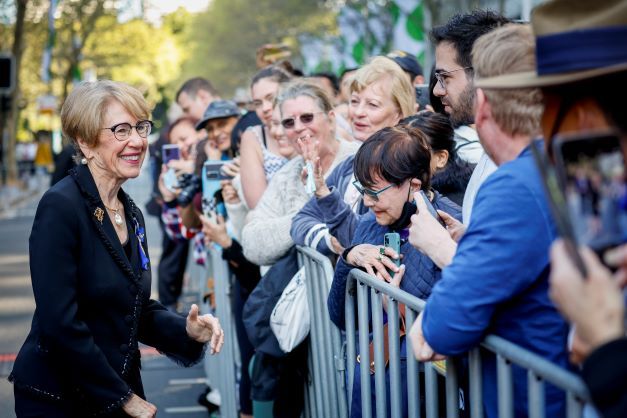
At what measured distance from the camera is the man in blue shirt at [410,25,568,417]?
261cm

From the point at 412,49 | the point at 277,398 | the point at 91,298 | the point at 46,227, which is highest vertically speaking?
the point at 412,49

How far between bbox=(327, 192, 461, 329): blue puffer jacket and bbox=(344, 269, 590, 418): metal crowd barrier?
5 centimetres

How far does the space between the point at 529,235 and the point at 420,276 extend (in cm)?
136

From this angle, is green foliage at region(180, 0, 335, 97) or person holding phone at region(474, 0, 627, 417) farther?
green foliage at region(180, 0, 335, 97)

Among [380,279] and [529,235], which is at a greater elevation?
[529,235]

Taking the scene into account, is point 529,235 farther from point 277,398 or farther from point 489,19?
point 277,398

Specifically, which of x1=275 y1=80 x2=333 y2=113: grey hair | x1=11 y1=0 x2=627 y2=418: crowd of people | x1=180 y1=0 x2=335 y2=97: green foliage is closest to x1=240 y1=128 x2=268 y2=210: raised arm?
x1=11 y1=0 x2=627 y2=418: crowd of people

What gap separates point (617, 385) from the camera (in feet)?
6.40

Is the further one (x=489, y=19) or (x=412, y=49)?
(x=412, y=49)

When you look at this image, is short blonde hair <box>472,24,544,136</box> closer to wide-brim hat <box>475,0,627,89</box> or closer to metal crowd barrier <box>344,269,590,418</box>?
wide-brim hat <box>475,0,627,89</box>

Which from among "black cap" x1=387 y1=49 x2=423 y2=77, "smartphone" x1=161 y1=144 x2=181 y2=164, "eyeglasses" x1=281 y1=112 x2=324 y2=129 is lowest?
"smartphone" x1=161 y1=144 x2=181 y2=164

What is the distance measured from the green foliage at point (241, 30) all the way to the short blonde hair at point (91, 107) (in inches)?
2170

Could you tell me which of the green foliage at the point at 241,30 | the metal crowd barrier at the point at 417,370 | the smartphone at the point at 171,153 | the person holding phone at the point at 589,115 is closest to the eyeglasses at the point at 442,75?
the metal crowd barrier at the point at 417,370

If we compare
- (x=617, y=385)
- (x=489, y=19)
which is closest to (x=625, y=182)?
(x=617, y=385)
